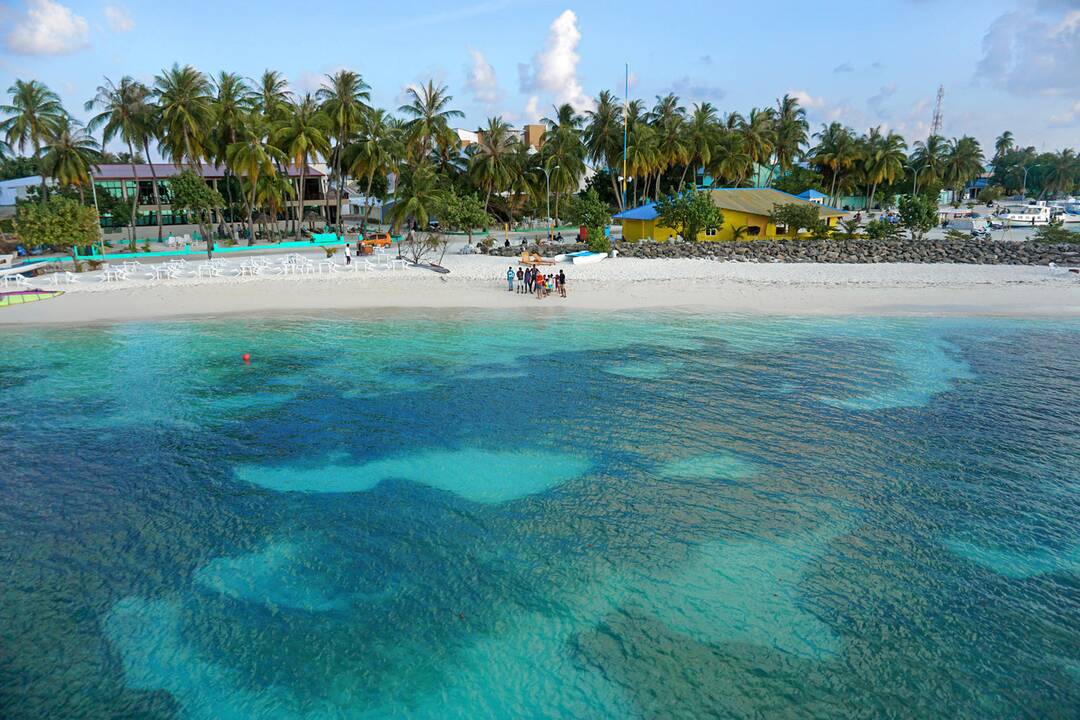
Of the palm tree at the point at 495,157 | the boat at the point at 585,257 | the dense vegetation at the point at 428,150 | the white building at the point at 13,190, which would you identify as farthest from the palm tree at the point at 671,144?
the white building at the point at 13,190

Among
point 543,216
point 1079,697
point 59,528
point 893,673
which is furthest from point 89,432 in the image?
point 543,216

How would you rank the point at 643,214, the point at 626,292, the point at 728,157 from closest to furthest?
the point at 626,292 < the point at 643,214 < the point at 728,157

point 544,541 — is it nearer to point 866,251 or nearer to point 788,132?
point 866,251

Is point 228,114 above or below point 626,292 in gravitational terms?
above

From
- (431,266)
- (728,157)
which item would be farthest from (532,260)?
(728,157)

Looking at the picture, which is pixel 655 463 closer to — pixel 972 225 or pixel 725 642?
pixel 725 642

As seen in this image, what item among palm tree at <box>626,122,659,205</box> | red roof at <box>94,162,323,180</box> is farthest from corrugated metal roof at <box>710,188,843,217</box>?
red roof at <box>94,162,323,180</box>
